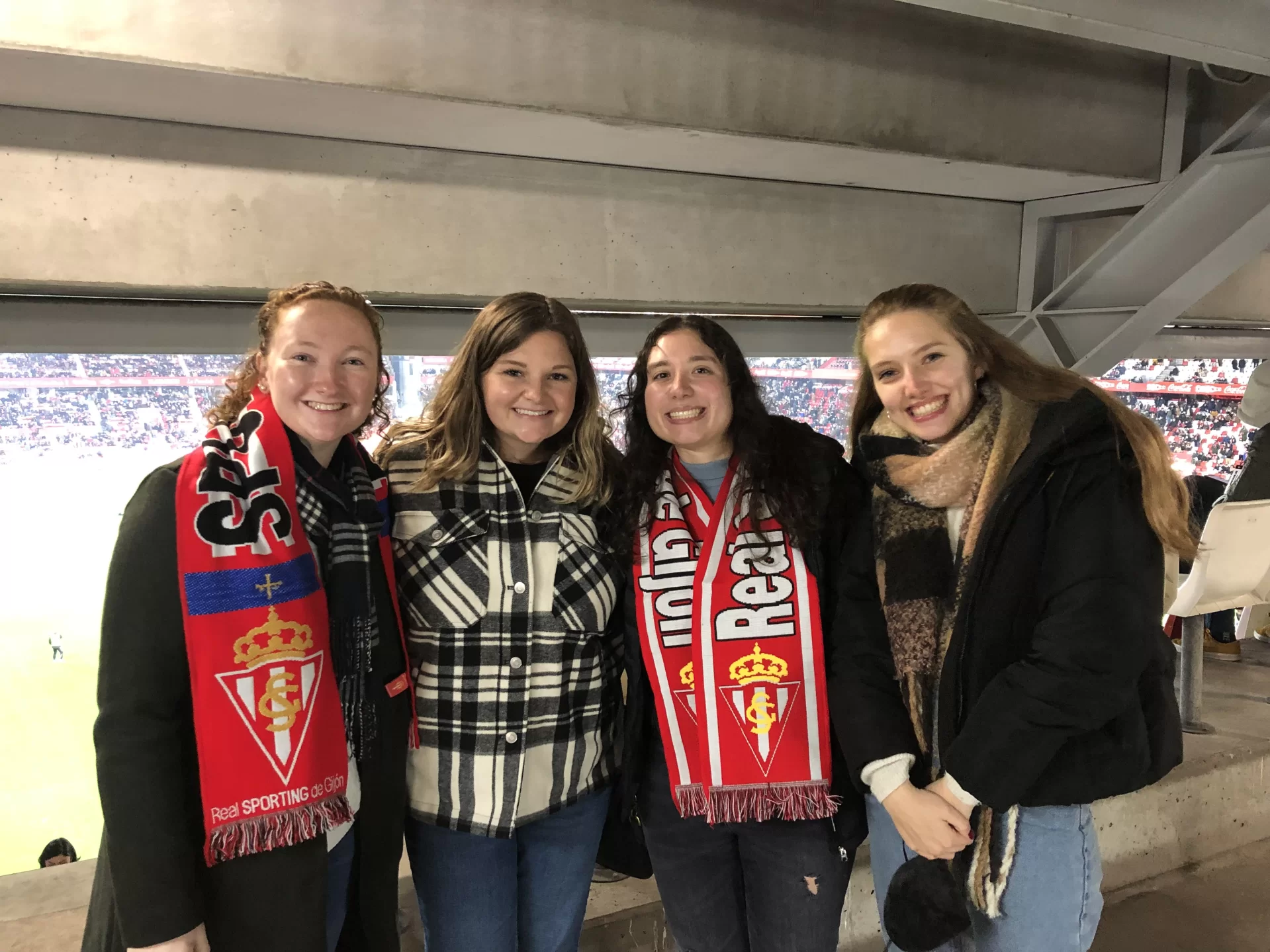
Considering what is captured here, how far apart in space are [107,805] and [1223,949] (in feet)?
11.0

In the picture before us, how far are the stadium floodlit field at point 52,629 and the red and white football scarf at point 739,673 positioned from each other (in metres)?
2.22

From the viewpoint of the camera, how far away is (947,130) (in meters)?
3.00

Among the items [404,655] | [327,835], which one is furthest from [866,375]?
[327,835]

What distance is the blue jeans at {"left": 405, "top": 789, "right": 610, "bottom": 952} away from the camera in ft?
5.04

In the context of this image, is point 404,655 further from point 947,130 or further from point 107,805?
point 947,130

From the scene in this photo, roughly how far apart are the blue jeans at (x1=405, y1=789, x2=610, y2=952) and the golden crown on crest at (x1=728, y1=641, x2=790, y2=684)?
1.28 feet

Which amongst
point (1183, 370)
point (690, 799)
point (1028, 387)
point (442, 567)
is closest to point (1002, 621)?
point (1028, 387)

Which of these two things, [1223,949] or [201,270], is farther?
[1223,949]

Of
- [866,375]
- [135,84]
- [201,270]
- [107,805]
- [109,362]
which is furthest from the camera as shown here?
[109,362]

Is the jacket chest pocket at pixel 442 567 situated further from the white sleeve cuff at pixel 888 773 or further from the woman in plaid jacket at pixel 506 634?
the white sleeve cuff at pixel 888 773

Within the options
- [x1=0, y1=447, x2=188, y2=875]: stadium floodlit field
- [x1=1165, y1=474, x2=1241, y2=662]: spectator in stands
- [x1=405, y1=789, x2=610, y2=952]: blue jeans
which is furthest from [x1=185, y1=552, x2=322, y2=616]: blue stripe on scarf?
[x1=1165, y1=474, x2=1241, y2=662]: spectator in stands

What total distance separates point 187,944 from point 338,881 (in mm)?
287

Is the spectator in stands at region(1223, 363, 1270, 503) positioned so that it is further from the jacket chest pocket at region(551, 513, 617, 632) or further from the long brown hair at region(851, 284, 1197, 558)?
the jacket chest pocket at region(551, 513, 617, 632)

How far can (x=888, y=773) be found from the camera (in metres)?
1.45
